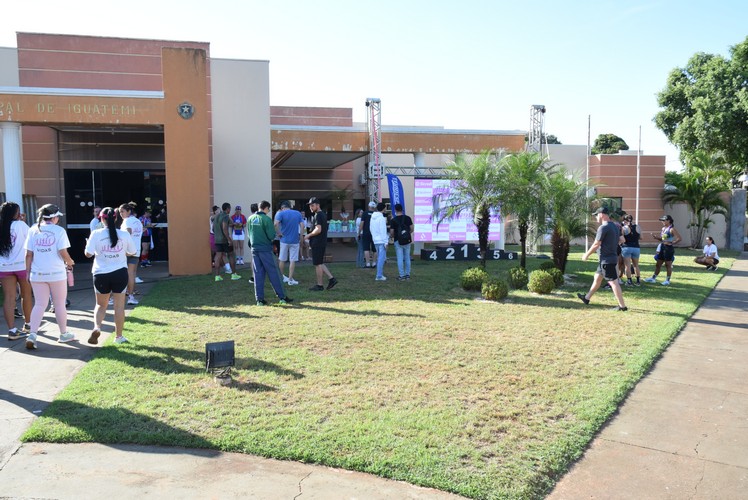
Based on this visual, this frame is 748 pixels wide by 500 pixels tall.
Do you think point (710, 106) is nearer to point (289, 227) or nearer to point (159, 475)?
point (289, 227)

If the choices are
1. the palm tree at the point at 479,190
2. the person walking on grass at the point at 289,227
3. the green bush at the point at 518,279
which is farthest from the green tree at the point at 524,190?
the person walking on grass at the point at 289,227

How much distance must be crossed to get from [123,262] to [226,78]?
434 inches

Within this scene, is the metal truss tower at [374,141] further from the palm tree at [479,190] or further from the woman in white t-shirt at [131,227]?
the woman in white t-shirt at [131,227]

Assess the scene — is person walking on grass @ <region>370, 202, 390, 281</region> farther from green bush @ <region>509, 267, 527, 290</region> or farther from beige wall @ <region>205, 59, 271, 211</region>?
beige wall @ <region>205, 59, 271, 211</region>

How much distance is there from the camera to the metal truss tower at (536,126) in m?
19.0

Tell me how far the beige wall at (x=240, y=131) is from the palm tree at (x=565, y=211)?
331 inches

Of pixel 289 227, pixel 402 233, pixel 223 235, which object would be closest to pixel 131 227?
pixel 289 227

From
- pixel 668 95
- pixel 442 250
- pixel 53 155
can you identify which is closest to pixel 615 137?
pixel 668 95

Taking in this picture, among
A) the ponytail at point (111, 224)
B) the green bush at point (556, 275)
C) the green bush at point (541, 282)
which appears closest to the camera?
the ponytail at point (111, 224)

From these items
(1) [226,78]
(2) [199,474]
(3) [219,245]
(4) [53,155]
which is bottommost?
(2) [199,474]

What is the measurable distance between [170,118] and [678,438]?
40.2ft

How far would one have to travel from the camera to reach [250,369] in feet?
20.1

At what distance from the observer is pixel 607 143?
63.5 meters

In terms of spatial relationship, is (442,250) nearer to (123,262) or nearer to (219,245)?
(219,245)
